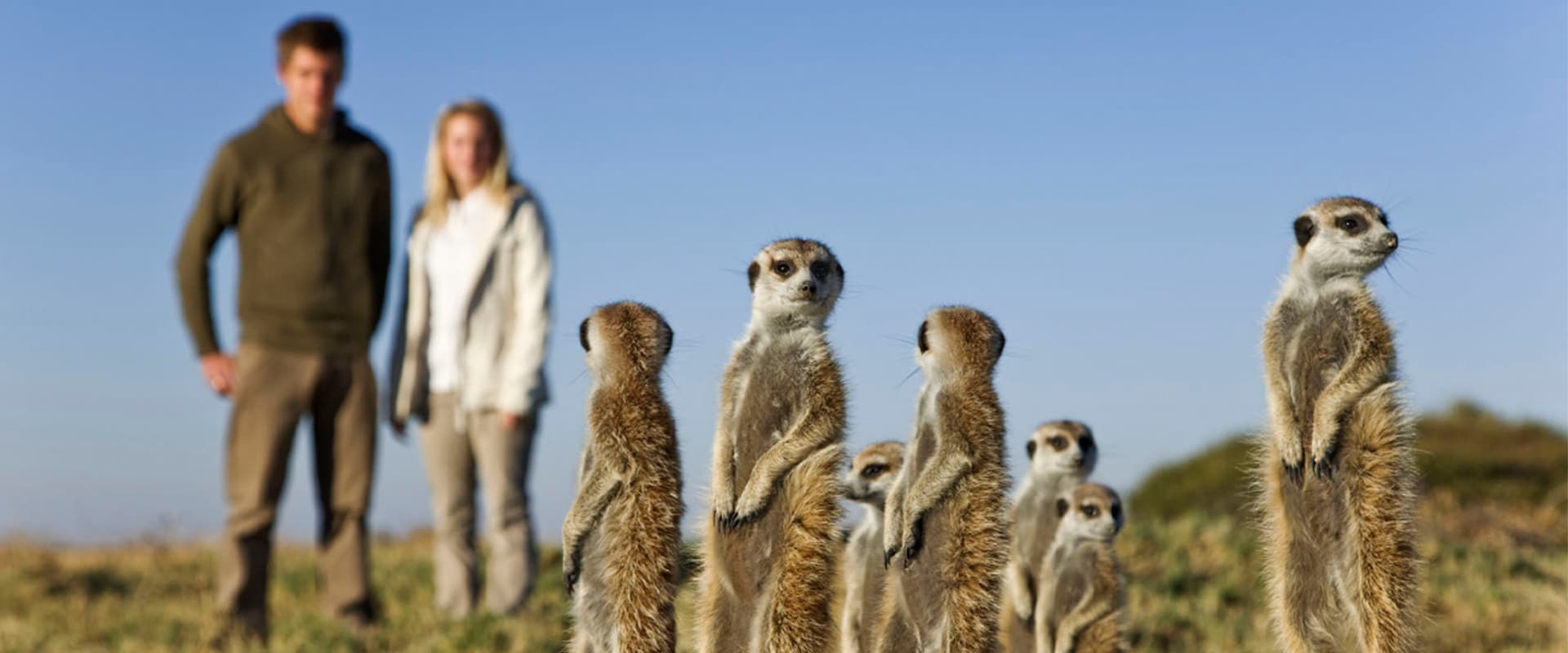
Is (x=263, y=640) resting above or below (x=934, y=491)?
below

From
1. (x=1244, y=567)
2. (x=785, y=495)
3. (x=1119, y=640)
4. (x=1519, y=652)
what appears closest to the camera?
(x=785, y=495)

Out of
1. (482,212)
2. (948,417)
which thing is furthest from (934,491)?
(482,212)

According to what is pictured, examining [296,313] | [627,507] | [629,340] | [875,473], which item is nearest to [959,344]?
[629,340]

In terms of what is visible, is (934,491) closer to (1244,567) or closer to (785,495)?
(785,495)

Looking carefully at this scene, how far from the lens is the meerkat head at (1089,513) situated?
25.5 feet

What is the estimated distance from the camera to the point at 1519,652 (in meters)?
10.9

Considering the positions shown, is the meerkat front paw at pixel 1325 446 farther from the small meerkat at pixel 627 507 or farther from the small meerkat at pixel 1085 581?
the small meerkat at pixel 1085 581

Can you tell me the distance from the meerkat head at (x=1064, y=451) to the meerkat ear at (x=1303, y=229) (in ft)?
10.3

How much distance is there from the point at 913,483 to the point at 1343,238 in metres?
1.87

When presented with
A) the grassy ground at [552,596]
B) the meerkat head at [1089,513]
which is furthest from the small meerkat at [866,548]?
the meerkat head at [1089,513]

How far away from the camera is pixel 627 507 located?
466cm

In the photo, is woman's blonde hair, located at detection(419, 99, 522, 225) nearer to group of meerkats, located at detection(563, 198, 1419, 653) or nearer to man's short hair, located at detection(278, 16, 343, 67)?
man's short hair, located at detection(278, 16, 343, 67)

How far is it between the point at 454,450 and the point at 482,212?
221 centimetres

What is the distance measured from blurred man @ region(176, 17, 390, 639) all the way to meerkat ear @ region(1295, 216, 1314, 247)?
32.9ft
